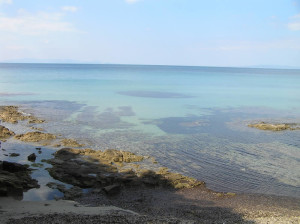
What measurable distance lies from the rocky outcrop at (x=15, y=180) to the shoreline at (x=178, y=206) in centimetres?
102

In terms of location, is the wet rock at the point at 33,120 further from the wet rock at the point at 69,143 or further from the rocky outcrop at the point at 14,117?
the wet rock at the point at 69,143

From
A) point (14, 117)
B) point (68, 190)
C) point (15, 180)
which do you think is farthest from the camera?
point (14, 117)

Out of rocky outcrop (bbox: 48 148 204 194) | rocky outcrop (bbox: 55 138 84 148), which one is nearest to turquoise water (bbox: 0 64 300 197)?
rocky outcrop (bbox: 55 138 84 148)

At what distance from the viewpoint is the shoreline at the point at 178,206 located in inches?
464

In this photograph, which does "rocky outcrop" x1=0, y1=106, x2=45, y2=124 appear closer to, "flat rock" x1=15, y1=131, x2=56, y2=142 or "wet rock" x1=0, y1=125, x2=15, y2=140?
"wet rock" x1=0, y1=125, x2=15, y2=140

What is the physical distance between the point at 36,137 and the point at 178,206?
48.6 ft

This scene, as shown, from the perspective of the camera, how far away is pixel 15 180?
585 inches

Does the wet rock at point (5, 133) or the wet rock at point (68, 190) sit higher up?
the wet rock at point (5, 133)

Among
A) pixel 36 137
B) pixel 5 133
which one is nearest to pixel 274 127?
pixel 36 137

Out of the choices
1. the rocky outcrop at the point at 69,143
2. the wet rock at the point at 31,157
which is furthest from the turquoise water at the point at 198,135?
the wet rock at the point at 31,157

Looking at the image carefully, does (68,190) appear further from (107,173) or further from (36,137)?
(36,137)

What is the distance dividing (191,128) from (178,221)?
1826cm

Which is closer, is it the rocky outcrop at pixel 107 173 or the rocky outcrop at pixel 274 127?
the rocky outcrop at pixel 107 173

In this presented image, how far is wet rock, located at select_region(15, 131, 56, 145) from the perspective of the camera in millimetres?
23203
